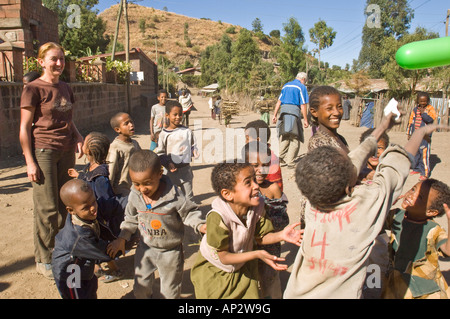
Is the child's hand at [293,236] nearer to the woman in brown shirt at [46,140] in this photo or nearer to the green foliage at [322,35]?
the woman in brown shirt at [46,140]

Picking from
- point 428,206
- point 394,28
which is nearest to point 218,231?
point 428,206

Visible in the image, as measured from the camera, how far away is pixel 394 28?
3634cm

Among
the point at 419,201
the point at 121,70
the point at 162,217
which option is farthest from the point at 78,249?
the point at 121,70

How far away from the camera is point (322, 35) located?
1805 inches

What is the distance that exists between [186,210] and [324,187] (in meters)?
1.09

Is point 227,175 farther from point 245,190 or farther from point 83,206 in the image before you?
point 83,206

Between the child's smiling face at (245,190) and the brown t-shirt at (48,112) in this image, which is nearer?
the child's smiling face at (245,190)

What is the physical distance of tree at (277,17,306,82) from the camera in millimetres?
34688

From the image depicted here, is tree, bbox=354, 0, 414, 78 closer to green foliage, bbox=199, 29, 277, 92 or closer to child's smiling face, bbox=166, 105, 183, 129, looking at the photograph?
green foliage, bbox=199, 29, 277, 92

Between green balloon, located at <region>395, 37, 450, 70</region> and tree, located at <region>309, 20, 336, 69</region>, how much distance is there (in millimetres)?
47841

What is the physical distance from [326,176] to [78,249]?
165 centimetres

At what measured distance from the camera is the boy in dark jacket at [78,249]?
2229mm

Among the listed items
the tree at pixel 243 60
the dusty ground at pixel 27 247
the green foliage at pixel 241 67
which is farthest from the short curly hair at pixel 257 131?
the tree at pixel 243 60

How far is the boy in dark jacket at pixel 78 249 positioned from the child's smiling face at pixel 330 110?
1.72m
